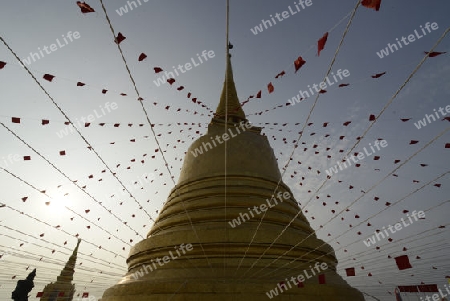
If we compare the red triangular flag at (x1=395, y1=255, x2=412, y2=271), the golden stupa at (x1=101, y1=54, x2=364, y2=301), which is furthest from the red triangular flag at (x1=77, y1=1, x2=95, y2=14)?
the red triangular flag at (x1=395, y1=255, x2=412, y2=271)

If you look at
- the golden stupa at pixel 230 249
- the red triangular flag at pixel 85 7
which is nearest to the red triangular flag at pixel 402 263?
the golden stupa at pixel 230 249

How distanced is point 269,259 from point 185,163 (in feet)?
21.2

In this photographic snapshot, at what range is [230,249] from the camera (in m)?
7.64

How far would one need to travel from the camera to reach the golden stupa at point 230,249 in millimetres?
6555

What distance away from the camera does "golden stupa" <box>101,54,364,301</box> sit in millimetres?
6555

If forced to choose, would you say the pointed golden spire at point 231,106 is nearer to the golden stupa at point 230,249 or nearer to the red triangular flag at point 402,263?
the golden stupa at point 230,249

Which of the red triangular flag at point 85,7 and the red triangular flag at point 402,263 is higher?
the red triangular flag at point 85,7

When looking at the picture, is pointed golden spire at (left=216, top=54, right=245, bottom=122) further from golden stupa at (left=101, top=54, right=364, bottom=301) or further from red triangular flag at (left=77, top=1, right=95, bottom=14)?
red triangular flag at (left=77, top=1, right=95, bottom=14)

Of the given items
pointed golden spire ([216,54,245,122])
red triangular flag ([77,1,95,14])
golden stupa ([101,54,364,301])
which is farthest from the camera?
pointed golden spire ([216,54,245,122])

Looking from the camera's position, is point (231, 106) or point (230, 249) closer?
point (230, 249)

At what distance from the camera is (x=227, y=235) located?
25.6ft

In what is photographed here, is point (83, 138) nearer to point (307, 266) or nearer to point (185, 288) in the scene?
point (185, 288)

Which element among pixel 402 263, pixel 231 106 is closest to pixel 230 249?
pixel 402 263

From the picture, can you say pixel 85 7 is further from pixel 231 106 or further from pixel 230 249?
pixel 231 106
